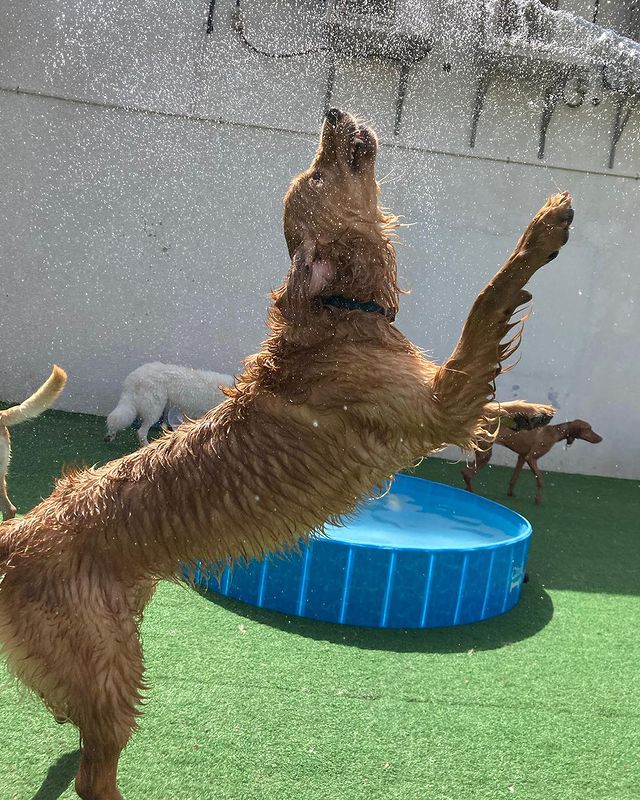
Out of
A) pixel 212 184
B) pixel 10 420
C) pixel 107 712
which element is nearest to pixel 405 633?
pixel 107 712

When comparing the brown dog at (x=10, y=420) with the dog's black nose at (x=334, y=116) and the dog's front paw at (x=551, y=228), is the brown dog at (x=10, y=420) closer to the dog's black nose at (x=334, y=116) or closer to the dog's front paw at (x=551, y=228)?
the dog's black nose at (x=334, y=116)

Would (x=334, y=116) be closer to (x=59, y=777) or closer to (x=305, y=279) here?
Answer: (x=305, y=279)

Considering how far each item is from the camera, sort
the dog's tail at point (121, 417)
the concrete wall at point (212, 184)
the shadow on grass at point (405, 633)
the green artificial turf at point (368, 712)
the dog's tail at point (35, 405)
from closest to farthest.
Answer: the green artificial turf at point (368, 712)
the dog's tail at point (35, 405)
the shadow on grass at point (405, 633)
the dog's tail at point (121, 417)
the concrete wall at point (212, 184)

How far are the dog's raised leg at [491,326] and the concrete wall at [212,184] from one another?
6.98 metres

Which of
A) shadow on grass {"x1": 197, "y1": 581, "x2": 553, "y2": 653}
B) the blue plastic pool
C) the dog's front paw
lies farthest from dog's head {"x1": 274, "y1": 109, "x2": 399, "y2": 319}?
shadow on grass {"x1": 197, "y1": 581, "x2": 553, "y2": 653}

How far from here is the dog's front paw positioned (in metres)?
1.57

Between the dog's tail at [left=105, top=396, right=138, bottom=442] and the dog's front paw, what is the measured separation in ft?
19.7

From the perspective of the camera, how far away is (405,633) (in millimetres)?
3936

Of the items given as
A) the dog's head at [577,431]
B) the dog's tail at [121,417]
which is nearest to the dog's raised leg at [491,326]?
the dog's tail at [121,417]

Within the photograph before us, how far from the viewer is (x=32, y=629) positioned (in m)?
1.83

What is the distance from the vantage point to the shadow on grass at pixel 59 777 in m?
2.35

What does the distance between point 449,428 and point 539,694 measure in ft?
7.58

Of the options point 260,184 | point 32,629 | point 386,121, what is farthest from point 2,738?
point 386,121

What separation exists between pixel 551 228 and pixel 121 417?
6.06 metres
